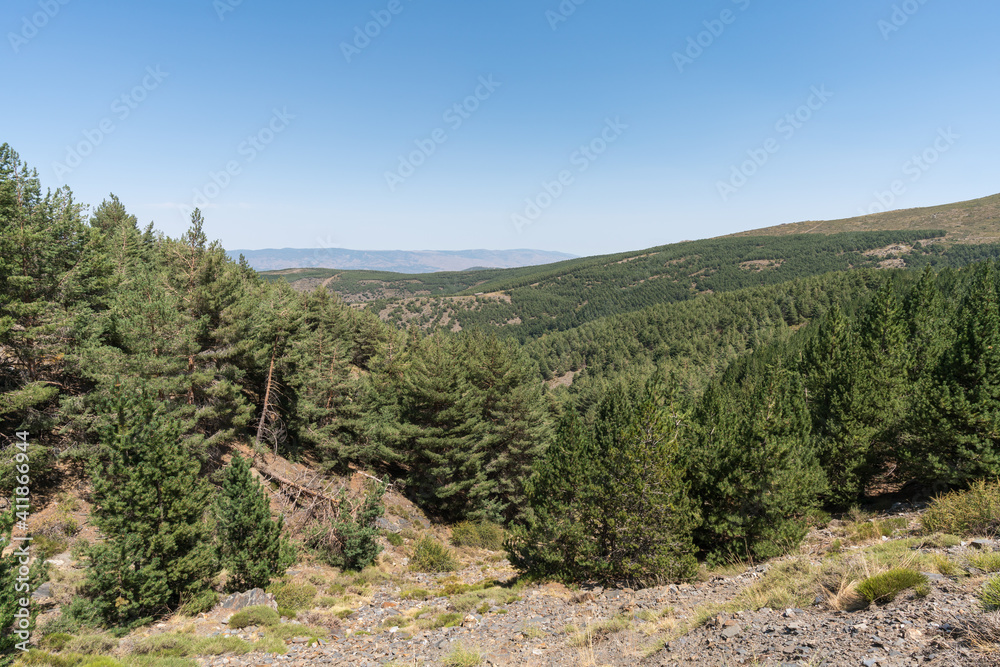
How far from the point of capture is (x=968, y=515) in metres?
14.1

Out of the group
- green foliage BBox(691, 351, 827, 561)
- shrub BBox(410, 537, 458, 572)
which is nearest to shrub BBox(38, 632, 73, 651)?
shrub BBox(410, 537, 458, 572)

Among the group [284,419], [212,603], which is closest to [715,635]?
[212,603]

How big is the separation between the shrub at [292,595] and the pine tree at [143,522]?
2.71 metres

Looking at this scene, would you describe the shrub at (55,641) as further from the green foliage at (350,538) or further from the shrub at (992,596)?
the shrub at (992,596)

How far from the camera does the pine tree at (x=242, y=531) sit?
52.9 ft

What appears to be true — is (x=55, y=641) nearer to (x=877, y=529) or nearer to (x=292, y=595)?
(x=292, y=595)

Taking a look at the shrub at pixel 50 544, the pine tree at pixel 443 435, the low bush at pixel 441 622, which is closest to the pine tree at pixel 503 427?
the pine tree at pixel 443 435

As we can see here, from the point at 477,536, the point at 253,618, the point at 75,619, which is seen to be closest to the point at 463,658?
the point at 253,618

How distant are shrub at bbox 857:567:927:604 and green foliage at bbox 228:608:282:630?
52.5ft

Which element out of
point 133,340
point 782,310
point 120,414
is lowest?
point 782,310

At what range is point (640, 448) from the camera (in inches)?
666

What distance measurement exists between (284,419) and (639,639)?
1069 inches

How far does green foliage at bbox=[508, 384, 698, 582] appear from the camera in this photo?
16.2 metres

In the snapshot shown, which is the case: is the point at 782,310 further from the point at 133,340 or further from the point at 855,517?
the point at 133,340
